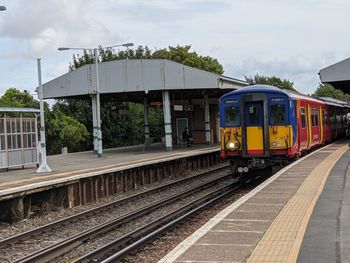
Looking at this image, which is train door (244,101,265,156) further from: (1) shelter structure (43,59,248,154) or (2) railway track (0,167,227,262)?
(1) shelter structure (43,59,248,154)

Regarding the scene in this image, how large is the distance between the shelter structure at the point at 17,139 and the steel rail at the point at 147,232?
31.9ft

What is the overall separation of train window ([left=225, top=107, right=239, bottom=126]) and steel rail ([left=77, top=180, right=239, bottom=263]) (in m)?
2.37

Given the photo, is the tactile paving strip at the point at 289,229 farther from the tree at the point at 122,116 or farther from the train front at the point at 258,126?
the tree at the point at 122,116

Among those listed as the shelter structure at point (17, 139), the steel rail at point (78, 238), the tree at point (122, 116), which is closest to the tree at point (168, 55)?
the tree at point (122, 116)

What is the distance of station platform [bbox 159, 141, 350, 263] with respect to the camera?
6.57 m

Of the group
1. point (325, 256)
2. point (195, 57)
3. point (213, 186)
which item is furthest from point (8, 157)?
point (195, 57)

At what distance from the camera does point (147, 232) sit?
11.5 m

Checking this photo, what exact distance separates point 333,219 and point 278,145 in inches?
332

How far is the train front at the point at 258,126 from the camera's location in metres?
17.1

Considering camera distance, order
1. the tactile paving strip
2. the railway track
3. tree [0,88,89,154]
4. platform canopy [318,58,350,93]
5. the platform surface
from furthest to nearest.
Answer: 1. tree [0,88,89,154]
2. platform canopy [318,58,350,93]
3. the platform surface
4. the railway track
5. the tactile paving strip

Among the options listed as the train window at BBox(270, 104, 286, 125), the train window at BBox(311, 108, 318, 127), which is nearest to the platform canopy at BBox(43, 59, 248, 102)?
the train window at BBox(311, 108, 318, 127)

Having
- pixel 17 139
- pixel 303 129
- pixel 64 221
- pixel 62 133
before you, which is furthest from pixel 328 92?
pixel 64 221

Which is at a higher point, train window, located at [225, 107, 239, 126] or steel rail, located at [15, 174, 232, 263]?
train window, located at [225, 107, 239, 126]

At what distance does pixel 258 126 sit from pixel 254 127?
0.44ft
